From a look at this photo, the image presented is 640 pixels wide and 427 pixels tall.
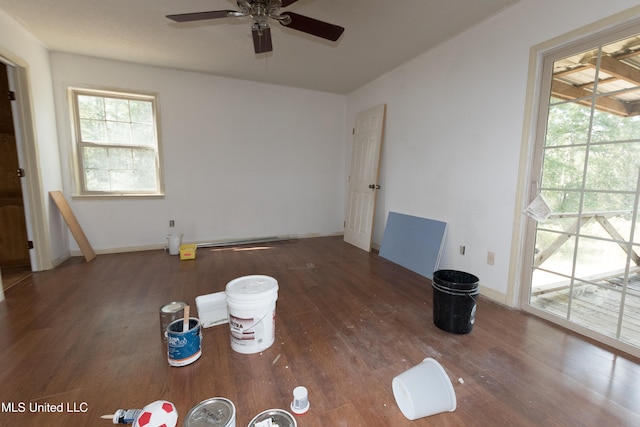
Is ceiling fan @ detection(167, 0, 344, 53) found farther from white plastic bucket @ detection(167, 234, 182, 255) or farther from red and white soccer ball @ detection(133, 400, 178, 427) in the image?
white plastic bucket @ detection(167, 234, 182, 255)

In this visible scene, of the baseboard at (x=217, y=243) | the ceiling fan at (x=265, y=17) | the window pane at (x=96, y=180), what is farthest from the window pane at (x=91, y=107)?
the ceiling fan at (x=265, y=17)

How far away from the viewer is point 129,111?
13.0ft

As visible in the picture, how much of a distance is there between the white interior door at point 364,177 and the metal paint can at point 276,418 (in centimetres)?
319

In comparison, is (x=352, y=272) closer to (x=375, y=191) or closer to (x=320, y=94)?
(x=375, y=191)

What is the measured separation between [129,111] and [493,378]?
506 cm

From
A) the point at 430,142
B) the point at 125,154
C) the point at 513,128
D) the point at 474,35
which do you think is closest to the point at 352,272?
the point at 430,142

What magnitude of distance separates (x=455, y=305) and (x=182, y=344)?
72.9 inches

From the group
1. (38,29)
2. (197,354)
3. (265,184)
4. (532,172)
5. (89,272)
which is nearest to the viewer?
(197,354)

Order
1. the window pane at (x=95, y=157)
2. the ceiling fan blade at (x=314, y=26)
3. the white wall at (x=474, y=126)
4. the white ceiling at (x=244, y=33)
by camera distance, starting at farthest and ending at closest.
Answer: the window pane at (x=95, y=157) < the white ceiling at (x=244, y=33) < the white wall at (x=474, y=126) < the ceiling fan blade at (x=314, y=26)

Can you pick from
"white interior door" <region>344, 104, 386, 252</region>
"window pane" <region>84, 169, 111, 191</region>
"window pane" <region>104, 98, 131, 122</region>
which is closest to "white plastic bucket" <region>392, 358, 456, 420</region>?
"white interior door" <region>344, 104, 386, 252</region>

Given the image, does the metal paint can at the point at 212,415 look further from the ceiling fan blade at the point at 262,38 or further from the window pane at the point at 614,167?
the window pane at the point at 614,167

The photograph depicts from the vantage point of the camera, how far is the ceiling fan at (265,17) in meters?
1.89

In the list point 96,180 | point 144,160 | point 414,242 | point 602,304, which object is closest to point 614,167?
point 602,304

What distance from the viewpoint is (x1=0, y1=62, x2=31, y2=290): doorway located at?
319 centimetres
